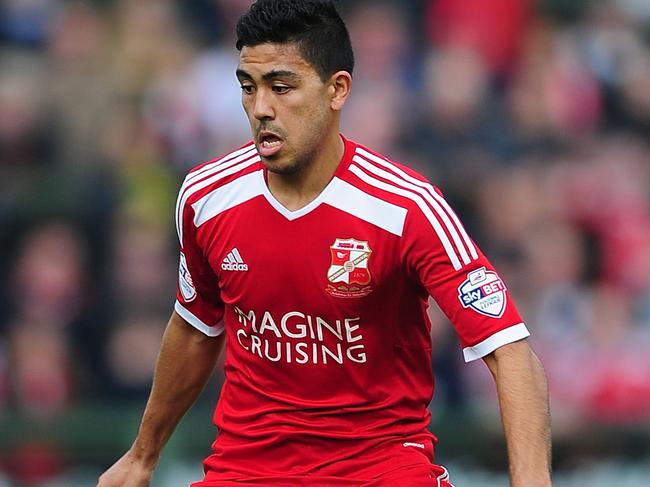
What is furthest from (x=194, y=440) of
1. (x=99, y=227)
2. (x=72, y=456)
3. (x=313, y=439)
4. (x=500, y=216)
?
(x=313, y=439)

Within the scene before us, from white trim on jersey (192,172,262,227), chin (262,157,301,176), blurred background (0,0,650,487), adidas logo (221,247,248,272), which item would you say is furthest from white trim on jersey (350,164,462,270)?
blurred background (0,0,650,487)

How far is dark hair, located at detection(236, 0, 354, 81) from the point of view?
16.4ft

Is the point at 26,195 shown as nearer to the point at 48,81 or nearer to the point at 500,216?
the point at 48,81

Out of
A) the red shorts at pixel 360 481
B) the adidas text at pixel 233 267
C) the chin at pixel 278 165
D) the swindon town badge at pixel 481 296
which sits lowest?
the red shorts at pixel 360 481

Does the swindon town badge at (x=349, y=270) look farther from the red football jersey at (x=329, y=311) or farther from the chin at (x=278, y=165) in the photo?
the chin at (x=278, y=165)

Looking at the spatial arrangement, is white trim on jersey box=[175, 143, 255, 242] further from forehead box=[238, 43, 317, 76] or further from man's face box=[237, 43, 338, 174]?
forehead box=[238, 43, 317, 76]

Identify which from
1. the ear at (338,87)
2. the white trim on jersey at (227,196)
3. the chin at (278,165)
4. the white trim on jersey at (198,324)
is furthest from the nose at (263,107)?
the white trim on jersey at (198,324)

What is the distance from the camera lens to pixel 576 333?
1009cm

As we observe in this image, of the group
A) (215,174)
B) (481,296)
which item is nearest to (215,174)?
(215,174)

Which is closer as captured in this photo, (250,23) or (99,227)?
(250,23)

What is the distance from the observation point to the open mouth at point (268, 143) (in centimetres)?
498

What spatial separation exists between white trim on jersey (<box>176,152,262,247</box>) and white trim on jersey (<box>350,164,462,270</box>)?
42 cm

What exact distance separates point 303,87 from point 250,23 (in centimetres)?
28

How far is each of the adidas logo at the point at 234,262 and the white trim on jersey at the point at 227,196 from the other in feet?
0.49
